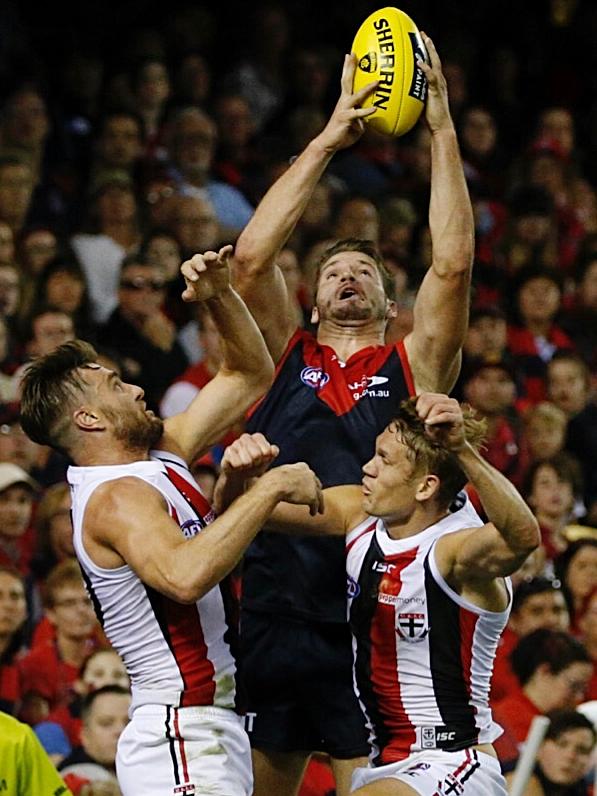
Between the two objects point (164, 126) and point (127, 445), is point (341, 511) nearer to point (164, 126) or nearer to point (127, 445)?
point (127, 445)

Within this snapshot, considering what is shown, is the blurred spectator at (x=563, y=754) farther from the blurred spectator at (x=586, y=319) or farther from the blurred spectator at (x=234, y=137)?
the blurred spectator at (x=234, y=137)

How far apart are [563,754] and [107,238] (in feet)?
13.7

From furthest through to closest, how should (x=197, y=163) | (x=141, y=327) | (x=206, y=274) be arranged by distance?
(x=197, y=163)
(x=141, y=327)
(x=206, y=274)

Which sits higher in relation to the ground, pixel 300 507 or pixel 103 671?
pixel 300 507

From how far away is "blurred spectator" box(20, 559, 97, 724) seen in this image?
304 inches

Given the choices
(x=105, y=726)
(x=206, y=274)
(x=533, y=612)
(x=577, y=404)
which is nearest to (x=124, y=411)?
(x=206, y=274)

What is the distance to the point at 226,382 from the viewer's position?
5.94 metres

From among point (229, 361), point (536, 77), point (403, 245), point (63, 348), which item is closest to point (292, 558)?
point (229, 361)

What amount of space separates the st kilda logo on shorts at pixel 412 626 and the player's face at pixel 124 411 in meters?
0.91

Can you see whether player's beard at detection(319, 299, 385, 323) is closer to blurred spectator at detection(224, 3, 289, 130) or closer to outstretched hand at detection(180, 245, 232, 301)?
outstretched hand at detection(180, 245, 232, 301)

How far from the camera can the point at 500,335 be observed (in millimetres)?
10852

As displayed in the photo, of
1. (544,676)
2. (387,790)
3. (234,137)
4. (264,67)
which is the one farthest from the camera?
(264,67)

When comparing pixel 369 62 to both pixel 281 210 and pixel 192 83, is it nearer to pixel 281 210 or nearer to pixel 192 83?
pixel 281 210

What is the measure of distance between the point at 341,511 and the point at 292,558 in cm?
33
